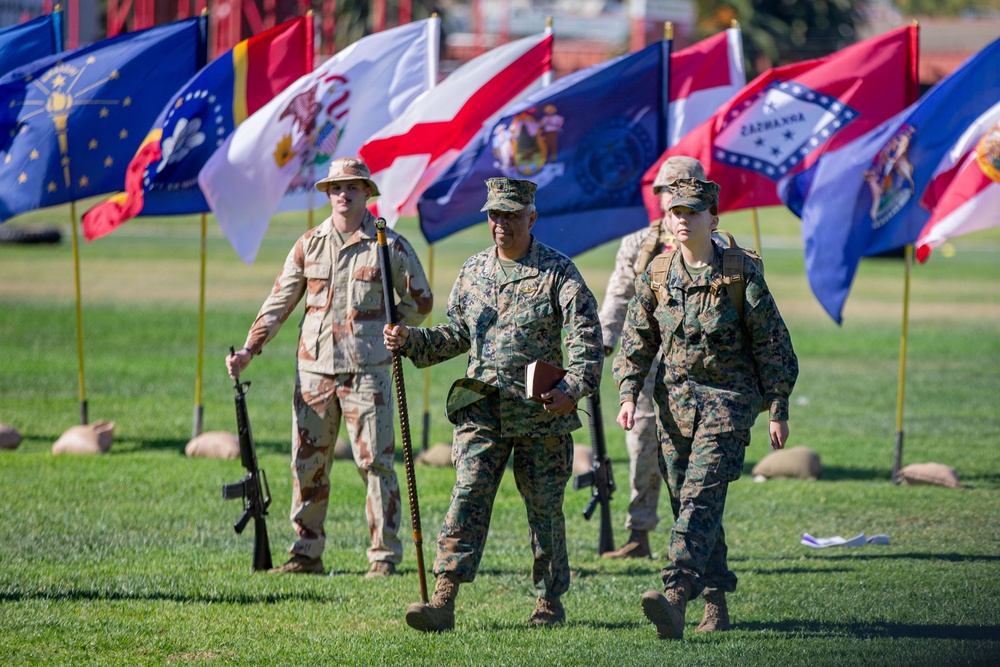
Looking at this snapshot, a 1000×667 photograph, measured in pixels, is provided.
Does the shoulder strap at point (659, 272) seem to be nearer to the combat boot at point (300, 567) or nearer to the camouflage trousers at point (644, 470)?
the camouflage trousers at point (644, 470)

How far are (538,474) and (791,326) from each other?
61.4 ft

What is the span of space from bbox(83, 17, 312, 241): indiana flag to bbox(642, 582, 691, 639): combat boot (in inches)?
249

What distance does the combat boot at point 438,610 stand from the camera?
6969 mm

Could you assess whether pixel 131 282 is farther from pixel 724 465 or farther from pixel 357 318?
pixel 724 465

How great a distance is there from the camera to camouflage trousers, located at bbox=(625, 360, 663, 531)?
30.6 feet

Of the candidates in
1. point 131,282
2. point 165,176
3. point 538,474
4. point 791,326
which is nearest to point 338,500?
point 165,176

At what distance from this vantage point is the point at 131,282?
3033 centimetres

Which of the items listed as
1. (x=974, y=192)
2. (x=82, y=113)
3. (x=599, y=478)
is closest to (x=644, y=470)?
(x=599, y=478)

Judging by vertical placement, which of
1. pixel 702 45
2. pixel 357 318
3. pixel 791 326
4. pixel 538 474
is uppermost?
pixel 702 45

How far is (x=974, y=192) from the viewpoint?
10.6 metres

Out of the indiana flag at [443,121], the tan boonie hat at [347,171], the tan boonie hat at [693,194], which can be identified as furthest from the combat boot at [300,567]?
the indiana flag at [443,121]

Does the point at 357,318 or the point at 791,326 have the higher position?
the point at 357,318

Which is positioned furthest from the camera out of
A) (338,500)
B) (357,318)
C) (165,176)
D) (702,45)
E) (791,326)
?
(791,326)

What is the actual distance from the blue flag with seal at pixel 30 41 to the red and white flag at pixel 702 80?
19.1 feet
